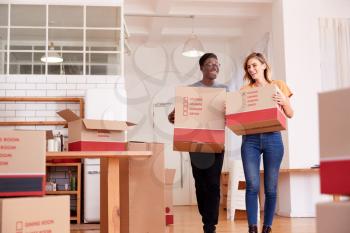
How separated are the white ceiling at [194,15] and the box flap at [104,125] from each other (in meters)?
3.76

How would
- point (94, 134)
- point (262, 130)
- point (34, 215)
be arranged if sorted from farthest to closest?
point (262, 130) → point (94, 134) → point (34, 215)

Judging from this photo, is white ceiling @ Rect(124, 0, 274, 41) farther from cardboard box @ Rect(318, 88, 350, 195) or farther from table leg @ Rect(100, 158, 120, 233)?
cardboard box @ Rect(318, 88, 350, 195)

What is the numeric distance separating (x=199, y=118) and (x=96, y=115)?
258 cm

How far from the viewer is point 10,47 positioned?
524 cm

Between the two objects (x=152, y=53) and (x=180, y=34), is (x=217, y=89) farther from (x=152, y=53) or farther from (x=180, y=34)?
(x=152, y=53)

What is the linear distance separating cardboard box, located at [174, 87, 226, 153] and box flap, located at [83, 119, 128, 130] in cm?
31

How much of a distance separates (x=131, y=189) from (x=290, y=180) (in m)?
3.00

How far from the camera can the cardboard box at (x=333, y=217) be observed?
1.09 meters

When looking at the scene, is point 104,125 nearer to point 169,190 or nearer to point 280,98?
point 280,98

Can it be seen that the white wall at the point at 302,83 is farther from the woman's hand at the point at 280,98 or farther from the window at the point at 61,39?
the woman's hand at the point at 280,98

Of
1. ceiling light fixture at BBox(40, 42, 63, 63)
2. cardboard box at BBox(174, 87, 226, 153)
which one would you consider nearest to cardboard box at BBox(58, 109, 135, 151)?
cardboard box at BBox(174, 87, 226, 153)

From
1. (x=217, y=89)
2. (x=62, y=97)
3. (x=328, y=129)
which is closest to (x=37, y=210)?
(x=328, y=129)

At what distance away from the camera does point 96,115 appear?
507cm

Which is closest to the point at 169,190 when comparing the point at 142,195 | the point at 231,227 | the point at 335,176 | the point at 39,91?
the point at 231,227
